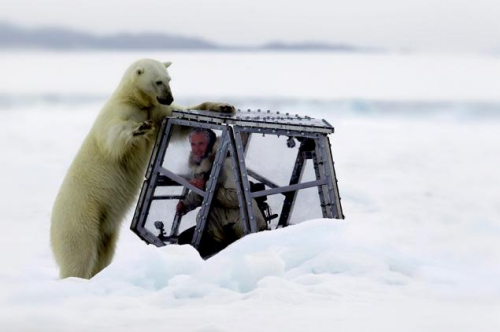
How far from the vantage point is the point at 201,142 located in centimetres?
784

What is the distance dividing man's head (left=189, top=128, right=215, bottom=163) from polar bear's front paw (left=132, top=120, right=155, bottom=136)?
14.5 inches

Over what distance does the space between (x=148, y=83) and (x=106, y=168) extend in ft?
2.55

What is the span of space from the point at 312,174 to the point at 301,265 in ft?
3.08

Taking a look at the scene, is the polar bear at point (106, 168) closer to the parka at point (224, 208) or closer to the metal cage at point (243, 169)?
the metal cage at point (243, 169)

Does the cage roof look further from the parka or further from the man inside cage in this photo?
the parka

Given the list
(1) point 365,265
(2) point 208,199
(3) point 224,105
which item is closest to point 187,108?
(3) point 224,105

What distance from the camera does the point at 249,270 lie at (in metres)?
7.05

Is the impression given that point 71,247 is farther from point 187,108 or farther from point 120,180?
point 187,108

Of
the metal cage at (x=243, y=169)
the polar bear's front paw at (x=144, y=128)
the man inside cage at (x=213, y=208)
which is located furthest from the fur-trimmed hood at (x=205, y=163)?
the polar bear's front paw at (x=144, y=128)

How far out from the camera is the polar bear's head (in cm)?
791

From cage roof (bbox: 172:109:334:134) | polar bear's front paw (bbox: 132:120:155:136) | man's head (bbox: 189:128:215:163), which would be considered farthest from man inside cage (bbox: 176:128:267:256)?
polar bear's front paw (bbox: 132:120:155:136)

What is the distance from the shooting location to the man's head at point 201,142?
7820 mm

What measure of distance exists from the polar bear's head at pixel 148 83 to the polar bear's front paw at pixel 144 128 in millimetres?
301

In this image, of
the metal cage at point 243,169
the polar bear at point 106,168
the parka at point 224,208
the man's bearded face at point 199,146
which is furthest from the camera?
the polar bear at point 106,168
